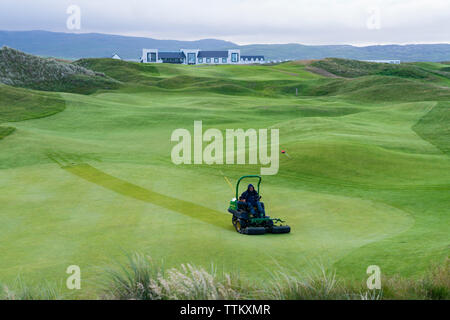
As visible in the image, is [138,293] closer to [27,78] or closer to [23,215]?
[23,215]

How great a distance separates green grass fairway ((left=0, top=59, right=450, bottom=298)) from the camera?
39.6ft

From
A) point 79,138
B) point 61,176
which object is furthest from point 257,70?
point 61,176

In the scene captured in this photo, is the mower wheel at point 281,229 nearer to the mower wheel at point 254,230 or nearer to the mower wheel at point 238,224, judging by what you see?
the mower wheel at point 254,230

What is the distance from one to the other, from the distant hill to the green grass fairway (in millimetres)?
24228

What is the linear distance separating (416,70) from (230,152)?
84.3 m

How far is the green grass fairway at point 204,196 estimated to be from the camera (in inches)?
475

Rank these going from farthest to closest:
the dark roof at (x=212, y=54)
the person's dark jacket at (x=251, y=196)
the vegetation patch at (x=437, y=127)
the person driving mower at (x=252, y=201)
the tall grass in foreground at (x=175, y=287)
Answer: the dark roof at (x=212, y=54)
the vegetation patch at (x=437, y=127)
the person's dark jacket at (x=251, y=196)
the person driving mower at (x=252, y=201)
the tall grass in foreground at (x=175, y=287)

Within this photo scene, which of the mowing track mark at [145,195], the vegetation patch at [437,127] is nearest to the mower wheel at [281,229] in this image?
the mowing track mark at [145,195]

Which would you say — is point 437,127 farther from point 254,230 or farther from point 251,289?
point 251,289

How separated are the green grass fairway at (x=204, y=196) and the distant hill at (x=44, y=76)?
24228 millimetres

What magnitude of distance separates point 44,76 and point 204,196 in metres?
64.8

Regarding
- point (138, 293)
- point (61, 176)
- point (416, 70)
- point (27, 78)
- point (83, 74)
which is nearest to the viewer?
point (138, 293)
